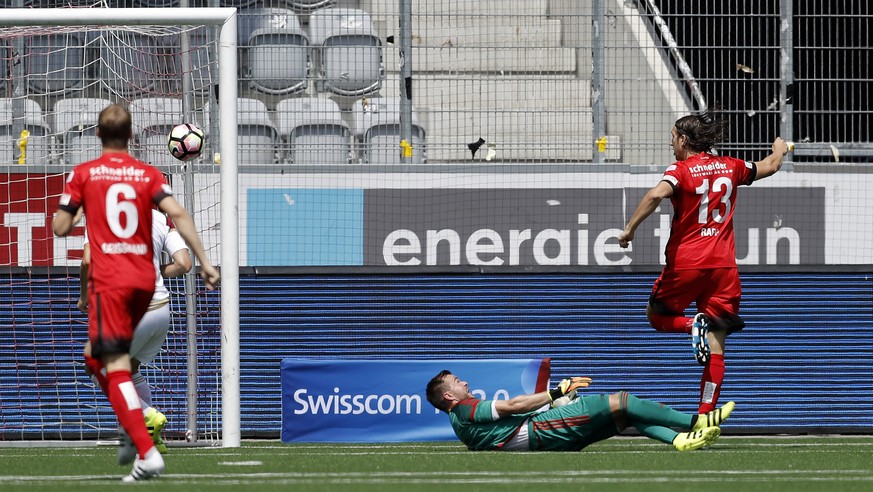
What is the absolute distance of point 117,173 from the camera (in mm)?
5711

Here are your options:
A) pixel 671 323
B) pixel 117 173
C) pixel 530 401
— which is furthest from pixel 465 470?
pixel 671 323

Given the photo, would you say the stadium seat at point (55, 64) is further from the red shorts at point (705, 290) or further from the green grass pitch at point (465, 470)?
the red shorts at point (705, 290)

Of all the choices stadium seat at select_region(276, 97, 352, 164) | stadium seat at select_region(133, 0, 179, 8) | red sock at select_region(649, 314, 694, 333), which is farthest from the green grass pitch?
stadium seat at select_region(133, 0, 179, 8)

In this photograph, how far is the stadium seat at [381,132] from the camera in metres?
11.1

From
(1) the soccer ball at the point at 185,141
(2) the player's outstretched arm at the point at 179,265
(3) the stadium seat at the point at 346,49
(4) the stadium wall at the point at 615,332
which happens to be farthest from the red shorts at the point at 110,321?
(3) the stadium seat at the point at 346,49

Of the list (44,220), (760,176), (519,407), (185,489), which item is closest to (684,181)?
(760,176)

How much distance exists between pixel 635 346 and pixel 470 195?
1822 millimetres

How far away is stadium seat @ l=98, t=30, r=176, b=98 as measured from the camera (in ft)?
31.2

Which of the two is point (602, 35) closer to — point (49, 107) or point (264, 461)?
point (49, 107)

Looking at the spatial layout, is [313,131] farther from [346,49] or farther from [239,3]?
[239,3]

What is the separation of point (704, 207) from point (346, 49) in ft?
14.5

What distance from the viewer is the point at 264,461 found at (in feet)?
21.8

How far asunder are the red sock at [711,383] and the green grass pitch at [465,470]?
0.26 metres

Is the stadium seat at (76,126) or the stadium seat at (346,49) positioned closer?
the stadium seat at (76,126)
